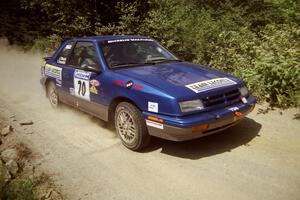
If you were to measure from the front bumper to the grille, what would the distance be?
94mm

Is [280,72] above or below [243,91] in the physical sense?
above

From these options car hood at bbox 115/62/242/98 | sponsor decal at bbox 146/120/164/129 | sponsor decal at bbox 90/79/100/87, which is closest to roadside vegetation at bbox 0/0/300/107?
car hood at bbox 115/62/242/98

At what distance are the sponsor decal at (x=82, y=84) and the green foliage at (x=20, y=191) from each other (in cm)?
212

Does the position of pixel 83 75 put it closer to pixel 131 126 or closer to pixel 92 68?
pixel 92 68

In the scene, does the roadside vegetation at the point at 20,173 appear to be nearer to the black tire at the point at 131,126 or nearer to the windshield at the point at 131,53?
the black tire at the point at 131,126

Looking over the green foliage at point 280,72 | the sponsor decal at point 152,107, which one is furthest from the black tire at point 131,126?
the green foliage at point 280,72

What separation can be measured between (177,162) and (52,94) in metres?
3.77

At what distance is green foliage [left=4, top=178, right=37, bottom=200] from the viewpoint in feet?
11.9

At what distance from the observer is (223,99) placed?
4555mm

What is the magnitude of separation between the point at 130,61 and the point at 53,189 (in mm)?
2401

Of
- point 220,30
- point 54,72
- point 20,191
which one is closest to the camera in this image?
point 20,191

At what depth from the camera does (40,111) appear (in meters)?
7.13

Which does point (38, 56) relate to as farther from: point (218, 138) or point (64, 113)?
point (218, 138)

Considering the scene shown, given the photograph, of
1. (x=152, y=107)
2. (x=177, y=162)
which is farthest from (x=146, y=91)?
(x=177, y=162)
